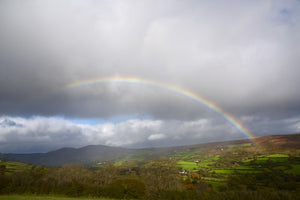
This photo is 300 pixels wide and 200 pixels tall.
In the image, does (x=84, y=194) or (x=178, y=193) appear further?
(x=84, y=194)

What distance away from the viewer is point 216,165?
88.9 m

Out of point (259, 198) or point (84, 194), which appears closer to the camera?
point (259, 198)

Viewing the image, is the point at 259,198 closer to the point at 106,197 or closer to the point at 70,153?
the point at 106,197

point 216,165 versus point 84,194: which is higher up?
point 84,194

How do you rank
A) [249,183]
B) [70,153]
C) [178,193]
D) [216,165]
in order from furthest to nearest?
[70,153] < [216,165] < [249,183] < [178,193]

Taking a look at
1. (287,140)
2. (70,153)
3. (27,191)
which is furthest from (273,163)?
(70,153)

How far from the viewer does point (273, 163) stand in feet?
234

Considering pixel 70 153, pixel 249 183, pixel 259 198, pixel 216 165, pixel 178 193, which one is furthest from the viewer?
pixel 70 153

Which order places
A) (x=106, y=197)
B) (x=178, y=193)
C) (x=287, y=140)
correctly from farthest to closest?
(x=287, y=140) < (x=106, y=197) < (x=178, y=193)

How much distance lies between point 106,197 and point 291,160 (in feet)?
284

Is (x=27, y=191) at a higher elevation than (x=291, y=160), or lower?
higher

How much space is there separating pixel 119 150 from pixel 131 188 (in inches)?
7538

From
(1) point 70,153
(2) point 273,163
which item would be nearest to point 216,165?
(2) point 273,163

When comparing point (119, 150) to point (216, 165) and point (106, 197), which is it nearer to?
point (216, 165)
